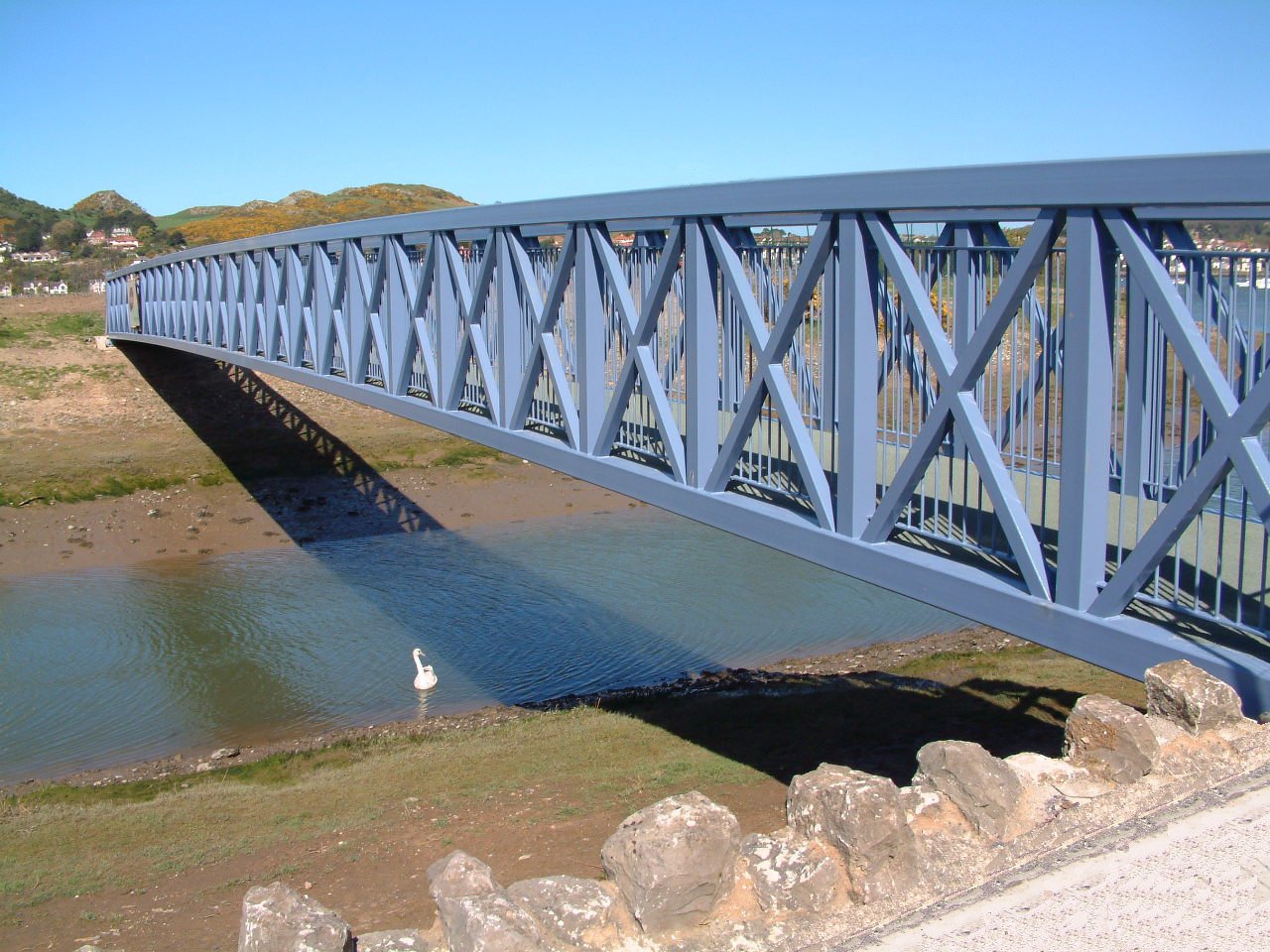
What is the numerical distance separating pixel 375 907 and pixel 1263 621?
22.7 ft

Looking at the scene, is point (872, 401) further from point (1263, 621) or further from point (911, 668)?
point (911, 668)

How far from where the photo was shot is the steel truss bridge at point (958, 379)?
4.56 m

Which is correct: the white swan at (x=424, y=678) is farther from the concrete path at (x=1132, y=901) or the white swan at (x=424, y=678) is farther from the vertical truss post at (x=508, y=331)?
the concrete path at (x=1132, y=901)

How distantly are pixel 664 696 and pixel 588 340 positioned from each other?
673 centimetres

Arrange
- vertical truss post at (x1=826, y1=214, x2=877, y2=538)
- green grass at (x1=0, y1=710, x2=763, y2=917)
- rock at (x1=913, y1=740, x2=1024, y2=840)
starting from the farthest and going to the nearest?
green grass at (x1=0, y1=710, x2=763, y2=917) < vertical truss post at (x1=826, y1=214, x2=877, y2=538) < rock at (x1=913, y1=740, x2=1024, y2=840)

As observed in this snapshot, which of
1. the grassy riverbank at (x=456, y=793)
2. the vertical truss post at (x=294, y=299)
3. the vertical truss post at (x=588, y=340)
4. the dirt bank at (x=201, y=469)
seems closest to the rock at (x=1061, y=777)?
the vertical truss post at (x=588, y=340)

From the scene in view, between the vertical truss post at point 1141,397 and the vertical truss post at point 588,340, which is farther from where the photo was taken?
the vertical truss post at point 588,340

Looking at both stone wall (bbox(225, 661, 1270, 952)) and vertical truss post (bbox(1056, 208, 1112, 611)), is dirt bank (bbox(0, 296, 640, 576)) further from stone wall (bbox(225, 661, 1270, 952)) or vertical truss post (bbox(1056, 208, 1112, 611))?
stone wall (bbox(225, 661, 1270, 952))

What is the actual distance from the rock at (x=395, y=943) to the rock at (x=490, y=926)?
3.3 inches

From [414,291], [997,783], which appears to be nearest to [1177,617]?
[997,783]

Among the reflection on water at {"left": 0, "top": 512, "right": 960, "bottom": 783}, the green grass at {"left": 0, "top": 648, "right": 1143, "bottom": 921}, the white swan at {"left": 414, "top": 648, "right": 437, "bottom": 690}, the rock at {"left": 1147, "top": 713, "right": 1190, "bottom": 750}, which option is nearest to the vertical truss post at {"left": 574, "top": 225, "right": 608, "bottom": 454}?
the green grass at {"left": 0, "top": 648, "right": 1143, "bottom": 921}

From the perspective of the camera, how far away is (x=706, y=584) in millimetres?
20234

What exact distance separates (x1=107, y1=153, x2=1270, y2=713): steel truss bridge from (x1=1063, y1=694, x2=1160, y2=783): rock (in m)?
0.36

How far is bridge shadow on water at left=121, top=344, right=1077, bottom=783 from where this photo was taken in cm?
1257
